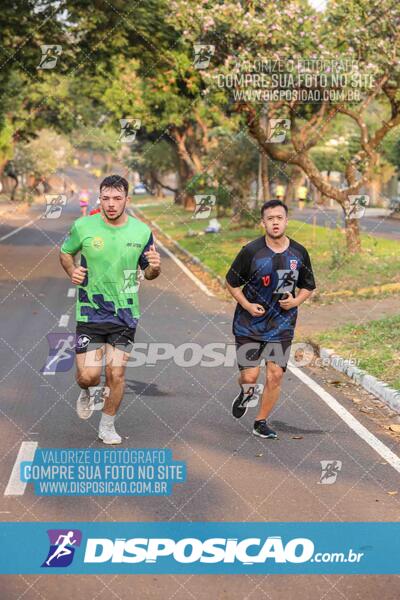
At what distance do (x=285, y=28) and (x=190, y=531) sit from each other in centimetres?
1851

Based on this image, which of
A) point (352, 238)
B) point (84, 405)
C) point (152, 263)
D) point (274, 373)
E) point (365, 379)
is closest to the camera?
point (152, 263)

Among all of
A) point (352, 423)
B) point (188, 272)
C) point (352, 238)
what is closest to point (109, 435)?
point (352, 423)

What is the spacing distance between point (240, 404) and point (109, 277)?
1.88 m

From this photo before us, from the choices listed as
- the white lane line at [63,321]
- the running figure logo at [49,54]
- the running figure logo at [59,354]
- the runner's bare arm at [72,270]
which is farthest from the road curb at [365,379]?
the running figure logo at [49,54]

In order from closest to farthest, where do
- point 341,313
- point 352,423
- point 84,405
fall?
point 84,405 < point 352,423 < point 341,313

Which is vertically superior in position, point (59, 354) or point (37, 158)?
point (59, 354)

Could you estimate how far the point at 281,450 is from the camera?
8422 mm

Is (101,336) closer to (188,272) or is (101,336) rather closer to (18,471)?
(18,471)

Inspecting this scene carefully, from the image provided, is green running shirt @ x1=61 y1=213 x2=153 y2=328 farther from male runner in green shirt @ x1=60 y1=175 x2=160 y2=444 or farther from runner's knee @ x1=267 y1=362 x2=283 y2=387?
runner's knee @ x1=267 y1=362 x2=283 y2=387

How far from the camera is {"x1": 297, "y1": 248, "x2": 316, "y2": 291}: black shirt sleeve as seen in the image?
8.69 m

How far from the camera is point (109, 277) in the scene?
812 centimetres

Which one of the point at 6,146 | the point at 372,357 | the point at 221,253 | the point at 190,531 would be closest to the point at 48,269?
the point at 221,253

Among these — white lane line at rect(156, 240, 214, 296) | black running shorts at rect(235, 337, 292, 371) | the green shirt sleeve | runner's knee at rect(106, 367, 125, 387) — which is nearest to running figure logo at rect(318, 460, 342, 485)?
black running shorts at rect(235, 337, 292, 371)

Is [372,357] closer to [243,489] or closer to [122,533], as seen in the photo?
[243,489]
